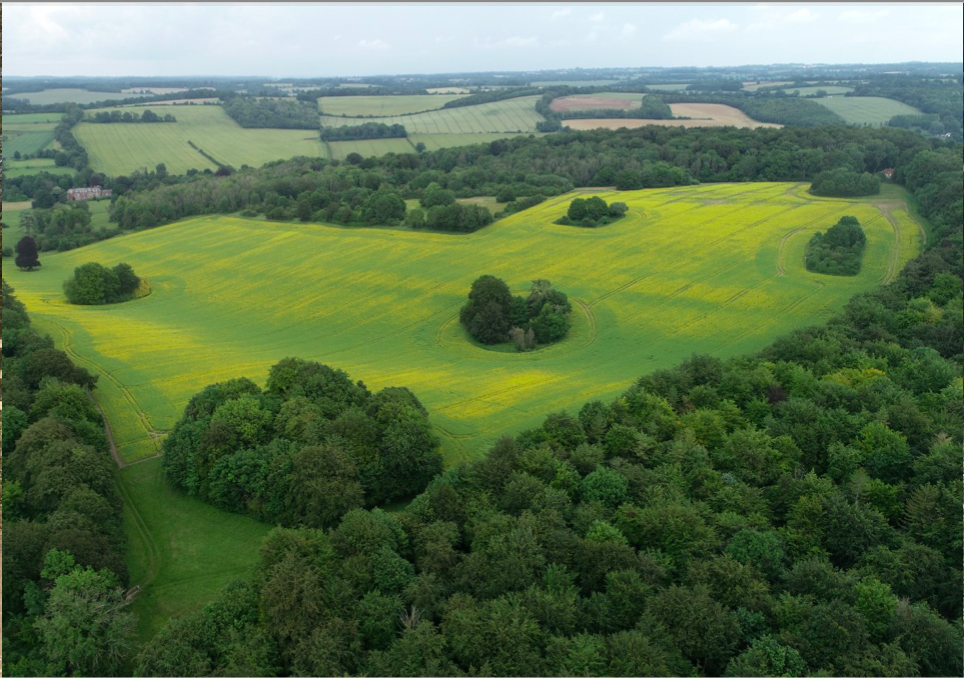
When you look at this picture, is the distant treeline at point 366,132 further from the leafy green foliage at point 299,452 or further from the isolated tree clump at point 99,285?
the leafy green foliage at point 299,452

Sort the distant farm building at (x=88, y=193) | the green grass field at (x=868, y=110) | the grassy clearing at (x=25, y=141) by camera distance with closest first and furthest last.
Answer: the distant farm building at (x=88, y=193), the grassy clearing at (x=25, y=141), the green grass field at (x=868, y=110)

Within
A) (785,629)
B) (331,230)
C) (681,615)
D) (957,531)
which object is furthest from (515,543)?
(331,230)

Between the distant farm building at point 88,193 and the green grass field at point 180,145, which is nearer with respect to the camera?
the distant farm building at point 88,193

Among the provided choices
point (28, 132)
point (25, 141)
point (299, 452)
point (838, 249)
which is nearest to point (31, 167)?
point (25, 141)

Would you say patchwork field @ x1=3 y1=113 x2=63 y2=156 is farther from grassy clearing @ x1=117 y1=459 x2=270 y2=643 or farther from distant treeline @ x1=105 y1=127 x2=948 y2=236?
grassy clearing @ x1=117 y1=459 x2=270 y2=643

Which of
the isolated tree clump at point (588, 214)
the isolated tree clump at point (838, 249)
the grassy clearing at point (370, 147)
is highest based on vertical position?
the grassy clearing at point (370, 147)

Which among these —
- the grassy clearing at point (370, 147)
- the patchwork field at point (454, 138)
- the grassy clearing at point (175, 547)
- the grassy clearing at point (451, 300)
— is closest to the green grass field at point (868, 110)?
the patchwork field at point (454, 138)

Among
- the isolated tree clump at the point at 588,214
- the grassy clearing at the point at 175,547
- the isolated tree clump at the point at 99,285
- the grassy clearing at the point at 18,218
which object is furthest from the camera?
the grassy clearing at the point at 18,218

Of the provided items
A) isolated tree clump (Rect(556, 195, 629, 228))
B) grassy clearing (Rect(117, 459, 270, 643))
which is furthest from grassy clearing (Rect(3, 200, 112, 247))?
isolated tree clump (Rect(556, 195, 629, 228))
